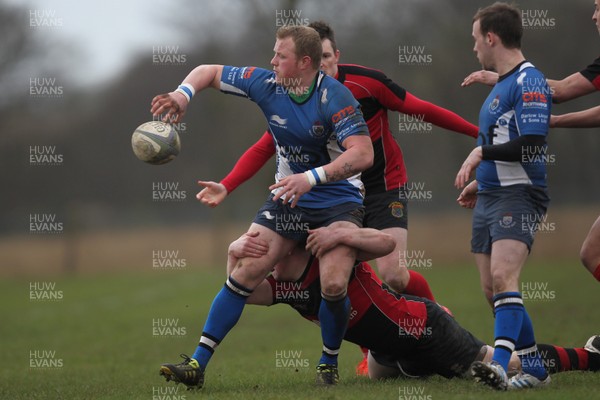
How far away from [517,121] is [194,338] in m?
6.82

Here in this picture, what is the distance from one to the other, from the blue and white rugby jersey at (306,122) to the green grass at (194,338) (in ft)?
4.49

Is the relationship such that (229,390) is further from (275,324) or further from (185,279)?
(185,279)

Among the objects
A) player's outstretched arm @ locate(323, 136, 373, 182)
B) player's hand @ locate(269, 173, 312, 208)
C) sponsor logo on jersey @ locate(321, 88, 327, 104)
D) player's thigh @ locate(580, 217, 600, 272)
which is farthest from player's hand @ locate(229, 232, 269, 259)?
player's thigh @ locate(580, 217, 600, 272)

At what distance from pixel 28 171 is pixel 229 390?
2780 cm

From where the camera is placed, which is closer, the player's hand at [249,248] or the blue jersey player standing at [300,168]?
the blue jersey player standing at [300,168]

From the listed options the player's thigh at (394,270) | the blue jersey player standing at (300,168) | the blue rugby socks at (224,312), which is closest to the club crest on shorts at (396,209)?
the player's thigh at (394,270)

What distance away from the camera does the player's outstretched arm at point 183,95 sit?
5500 millimetres

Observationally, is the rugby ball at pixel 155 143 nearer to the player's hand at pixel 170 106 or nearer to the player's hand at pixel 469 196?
the player's hand at pixel 170 106

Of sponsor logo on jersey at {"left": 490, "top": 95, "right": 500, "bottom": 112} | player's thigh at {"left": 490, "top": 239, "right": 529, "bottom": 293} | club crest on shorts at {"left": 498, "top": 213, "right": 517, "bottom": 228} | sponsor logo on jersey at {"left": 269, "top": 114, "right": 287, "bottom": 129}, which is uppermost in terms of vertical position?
sponsor logo on jersey at {"left": 490, "top": 95, "right": 500, "bottom": 112}

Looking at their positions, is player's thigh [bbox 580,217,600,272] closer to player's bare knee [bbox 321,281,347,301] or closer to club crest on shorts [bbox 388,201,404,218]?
club crest on shorts [bbox 388,201,404,218]

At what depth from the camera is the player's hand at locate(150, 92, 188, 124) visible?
5.48 metres

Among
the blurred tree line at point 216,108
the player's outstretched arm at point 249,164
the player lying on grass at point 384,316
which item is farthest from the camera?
the blurred tree line at point 216,108

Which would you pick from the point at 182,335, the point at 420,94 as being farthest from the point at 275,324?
the point at 420,94

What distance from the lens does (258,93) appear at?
19.6 feet
